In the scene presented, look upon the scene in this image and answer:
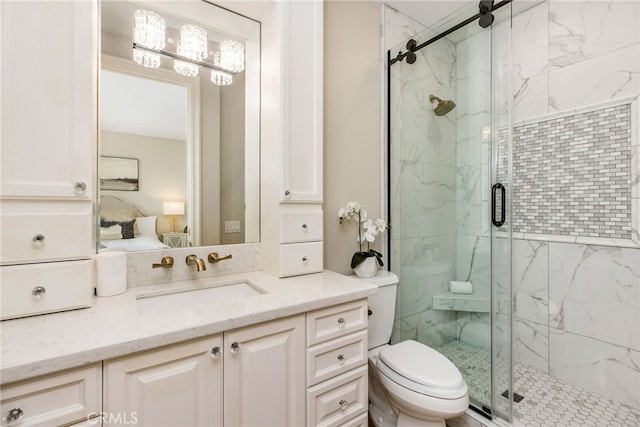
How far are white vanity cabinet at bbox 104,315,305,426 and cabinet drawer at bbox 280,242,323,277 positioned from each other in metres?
0.38

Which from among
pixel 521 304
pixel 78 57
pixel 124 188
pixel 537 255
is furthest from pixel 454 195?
pixel 78 57

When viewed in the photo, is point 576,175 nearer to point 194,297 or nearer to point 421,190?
point 421,190

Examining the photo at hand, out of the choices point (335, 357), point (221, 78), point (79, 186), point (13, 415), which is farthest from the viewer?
point (221, 78)

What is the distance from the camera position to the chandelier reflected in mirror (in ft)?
4.50

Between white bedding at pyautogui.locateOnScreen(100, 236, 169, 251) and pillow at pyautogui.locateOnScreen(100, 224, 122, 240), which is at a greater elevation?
pillow at pyautogui.locateOnScreen(100, 224, 122, 240)

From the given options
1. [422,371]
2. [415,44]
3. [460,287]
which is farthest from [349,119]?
[422,371]

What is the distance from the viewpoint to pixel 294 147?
1.47 m

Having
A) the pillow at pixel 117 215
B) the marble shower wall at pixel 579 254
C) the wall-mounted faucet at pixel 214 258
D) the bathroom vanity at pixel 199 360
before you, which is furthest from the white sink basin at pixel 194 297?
the marble shower wall at pixel 579 254

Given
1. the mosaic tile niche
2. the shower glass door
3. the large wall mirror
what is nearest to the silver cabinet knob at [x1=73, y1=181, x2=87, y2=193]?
the large wall mirror

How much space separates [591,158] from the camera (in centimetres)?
172

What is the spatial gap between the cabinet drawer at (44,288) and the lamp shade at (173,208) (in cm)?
45

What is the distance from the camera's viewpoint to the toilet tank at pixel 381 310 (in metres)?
1.65

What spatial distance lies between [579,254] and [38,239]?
8.64 ft

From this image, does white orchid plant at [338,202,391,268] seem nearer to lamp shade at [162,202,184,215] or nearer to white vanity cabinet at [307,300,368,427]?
white vanity cabinet at [307,300,368,427]
